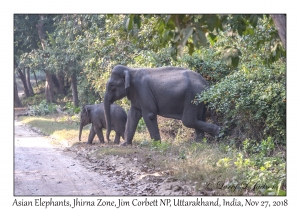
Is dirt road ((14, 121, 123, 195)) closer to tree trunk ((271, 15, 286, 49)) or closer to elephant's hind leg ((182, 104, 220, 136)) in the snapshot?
elephant's hind leg ((182, 104, 220, 136))

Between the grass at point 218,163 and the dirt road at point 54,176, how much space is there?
1.09 m

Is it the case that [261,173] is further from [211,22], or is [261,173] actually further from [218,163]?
[211,22]

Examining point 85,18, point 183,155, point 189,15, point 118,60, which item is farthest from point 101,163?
point 85,18

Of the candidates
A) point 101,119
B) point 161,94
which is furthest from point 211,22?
point 101,119

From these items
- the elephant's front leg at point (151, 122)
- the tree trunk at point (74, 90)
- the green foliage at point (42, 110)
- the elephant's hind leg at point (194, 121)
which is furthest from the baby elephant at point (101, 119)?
the green foliage at point (42, 110)

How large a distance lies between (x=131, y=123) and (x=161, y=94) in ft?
3.88

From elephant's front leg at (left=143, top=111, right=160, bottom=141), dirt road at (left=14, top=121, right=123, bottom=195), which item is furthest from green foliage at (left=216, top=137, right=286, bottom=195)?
elephant's front leg at (left=143, top=111, right=160, bottom=141)

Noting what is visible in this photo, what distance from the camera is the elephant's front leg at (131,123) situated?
13594 mm

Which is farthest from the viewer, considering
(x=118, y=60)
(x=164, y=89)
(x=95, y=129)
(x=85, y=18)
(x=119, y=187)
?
(x=85, y=18)

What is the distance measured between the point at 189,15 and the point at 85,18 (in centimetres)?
1517

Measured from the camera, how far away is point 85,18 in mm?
21016

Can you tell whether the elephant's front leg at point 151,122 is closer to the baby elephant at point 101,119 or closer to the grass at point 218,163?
the grass at point 218,163

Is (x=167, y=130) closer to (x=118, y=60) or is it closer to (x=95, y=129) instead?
(x=95, y=129)

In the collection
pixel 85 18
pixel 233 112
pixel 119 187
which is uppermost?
pixel 85 18
